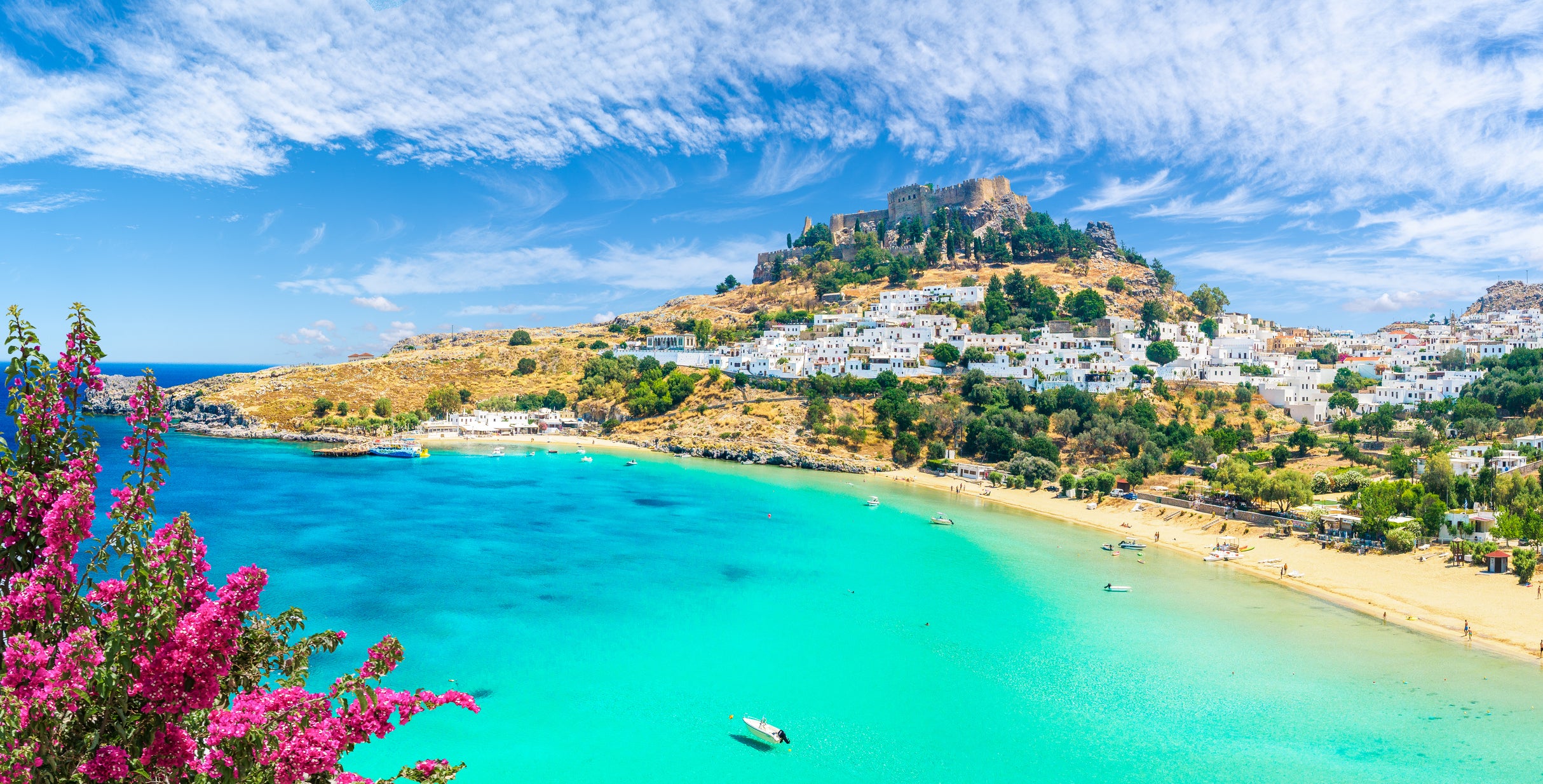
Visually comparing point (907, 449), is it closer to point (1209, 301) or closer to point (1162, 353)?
point (1162, 353)

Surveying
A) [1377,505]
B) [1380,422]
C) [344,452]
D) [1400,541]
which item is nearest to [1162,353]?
[1380,422]

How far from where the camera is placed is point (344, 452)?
210ft

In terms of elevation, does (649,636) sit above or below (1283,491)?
below

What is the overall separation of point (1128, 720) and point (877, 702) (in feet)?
20.1

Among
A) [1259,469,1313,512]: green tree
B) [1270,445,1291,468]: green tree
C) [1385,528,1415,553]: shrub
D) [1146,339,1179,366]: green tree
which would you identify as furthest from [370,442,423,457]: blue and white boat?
[1146,339,1179,366]: green tree

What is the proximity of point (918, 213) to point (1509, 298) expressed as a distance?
105335 millimetres

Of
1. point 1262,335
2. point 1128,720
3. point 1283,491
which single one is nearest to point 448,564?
point 1128,720

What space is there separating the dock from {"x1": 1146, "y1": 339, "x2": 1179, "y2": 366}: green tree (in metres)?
72.8

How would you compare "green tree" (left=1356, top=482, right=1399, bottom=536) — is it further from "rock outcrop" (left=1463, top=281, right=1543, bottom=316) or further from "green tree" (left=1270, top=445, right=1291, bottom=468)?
"rock outcrop" (left=1463, top=281, right=1543, bottom=316)

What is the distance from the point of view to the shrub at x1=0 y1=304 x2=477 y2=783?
4.07 meters

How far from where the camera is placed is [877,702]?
19.3 metres

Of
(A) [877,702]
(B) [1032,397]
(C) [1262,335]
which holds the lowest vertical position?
(A) [877,702]

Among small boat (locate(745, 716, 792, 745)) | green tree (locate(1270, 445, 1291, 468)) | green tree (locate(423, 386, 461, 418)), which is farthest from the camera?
green tree (locate(423, 386, 461, 418))

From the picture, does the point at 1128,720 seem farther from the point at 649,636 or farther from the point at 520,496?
the point at 520,496
